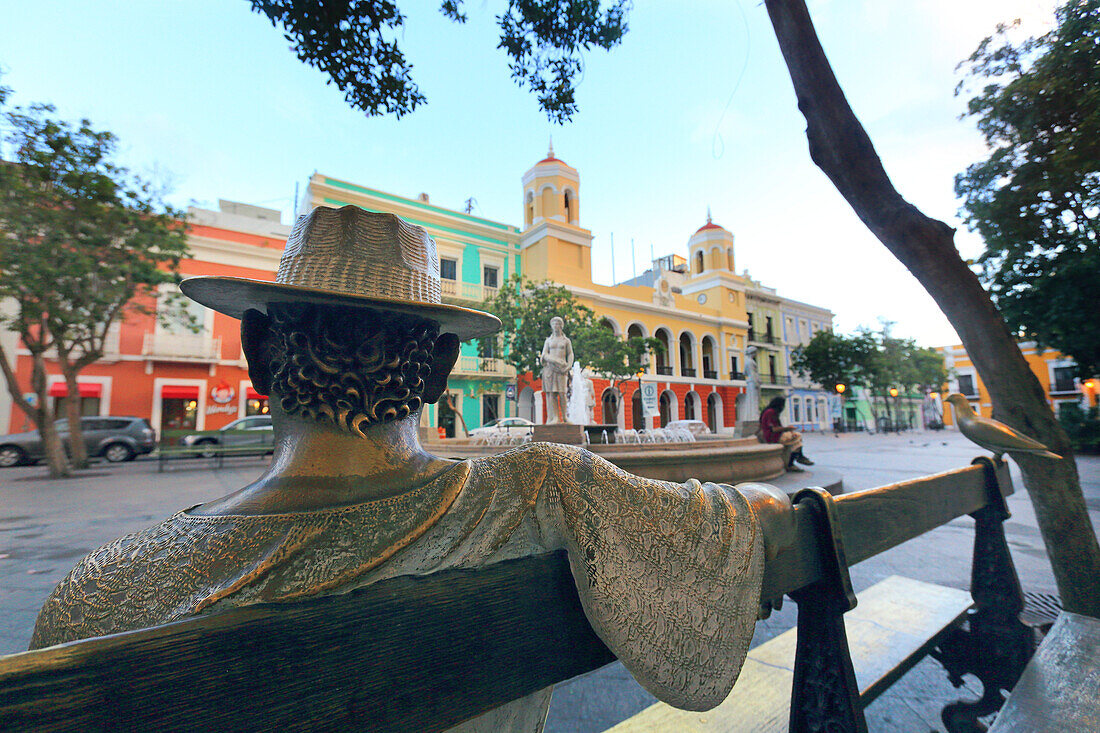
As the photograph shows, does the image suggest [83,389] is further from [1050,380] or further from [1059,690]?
[1050,380]

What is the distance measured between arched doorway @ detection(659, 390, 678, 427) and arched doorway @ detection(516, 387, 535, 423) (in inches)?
342

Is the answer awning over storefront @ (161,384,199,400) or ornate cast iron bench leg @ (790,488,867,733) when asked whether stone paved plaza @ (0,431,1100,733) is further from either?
awning over storefront @ (161,384,199,400)

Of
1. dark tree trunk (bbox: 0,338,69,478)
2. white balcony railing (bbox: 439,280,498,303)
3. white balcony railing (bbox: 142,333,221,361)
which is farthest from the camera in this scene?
white balcony railing (bbox: 439,280,498,303)

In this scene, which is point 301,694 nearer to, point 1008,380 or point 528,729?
point 528,729

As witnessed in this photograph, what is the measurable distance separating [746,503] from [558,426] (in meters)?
6.19

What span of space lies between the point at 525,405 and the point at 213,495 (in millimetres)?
14820

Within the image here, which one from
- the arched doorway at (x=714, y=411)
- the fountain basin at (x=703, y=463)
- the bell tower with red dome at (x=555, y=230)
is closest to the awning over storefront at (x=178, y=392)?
the bell tower with red dome at (x=555, y=230)

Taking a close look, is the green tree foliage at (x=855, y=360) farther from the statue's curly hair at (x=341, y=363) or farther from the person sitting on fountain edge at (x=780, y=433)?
the statue's curly hair at (x=341, y=363)

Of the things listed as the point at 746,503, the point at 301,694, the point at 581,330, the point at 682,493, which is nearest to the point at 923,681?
the point at 746,503

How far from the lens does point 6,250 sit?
Answer: 8031 mm

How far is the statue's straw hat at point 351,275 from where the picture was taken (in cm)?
86

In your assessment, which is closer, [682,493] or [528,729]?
[682,493]

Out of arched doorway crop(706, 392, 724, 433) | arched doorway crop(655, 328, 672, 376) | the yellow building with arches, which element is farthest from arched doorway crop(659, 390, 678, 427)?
arched doorway crop(706, 392, 724, 433)

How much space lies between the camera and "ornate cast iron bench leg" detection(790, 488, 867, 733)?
3.67 feet
